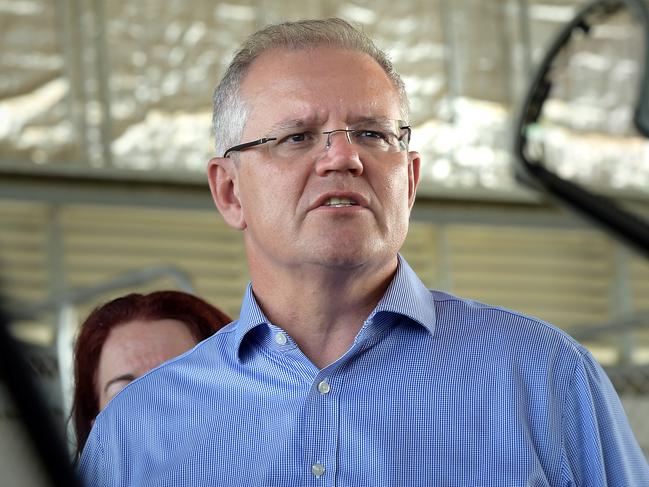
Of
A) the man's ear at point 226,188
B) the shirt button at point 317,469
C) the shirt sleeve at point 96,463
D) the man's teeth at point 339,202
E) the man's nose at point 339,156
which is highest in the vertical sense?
the man's nose at point 339,156

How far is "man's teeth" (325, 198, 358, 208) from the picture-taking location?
2193 millimetres

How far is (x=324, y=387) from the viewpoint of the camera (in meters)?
2.10

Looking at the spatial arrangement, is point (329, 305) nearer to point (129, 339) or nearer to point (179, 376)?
point (179, 376)

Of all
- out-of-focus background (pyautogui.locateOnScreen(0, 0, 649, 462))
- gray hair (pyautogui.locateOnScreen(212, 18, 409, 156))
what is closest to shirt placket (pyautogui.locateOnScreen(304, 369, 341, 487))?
gray hair (pyautogui.locateOnScreen(212, 18, 409, 156))

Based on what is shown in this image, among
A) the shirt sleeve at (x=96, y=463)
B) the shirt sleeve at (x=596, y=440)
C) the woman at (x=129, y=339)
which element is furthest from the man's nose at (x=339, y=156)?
the woman at (x=129, y=339)

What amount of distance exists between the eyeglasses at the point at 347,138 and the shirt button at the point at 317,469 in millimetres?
571

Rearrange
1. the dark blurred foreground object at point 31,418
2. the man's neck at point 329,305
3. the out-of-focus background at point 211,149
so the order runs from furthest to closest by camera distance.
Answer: the out-of-focus background at point 211,149 < the man's neck at point 329,305 < the dark blurred foreground object at point 31,418

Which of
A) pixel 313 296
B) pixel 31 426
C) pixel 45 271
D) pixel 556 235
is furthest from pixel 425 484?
pixel 556 235

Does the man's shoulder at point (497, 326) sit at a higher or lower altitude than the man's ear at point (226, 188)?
lower

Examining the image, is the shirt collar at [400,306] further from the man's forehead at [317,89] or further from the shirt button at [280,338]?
the man's forehead at [317,89]

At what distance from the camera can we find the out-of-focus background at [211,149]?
10.1 metres

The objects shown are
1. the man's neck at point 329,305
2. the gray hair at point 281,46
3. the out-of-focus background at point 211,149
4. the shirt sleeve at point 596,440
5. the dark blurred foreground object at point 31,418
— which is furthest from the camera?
the out-of-focus background at point 211,149

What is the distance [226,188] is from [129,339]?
0.64 m

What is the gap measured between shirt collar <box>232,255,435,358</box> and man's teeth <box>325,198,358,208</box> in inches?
6.8
